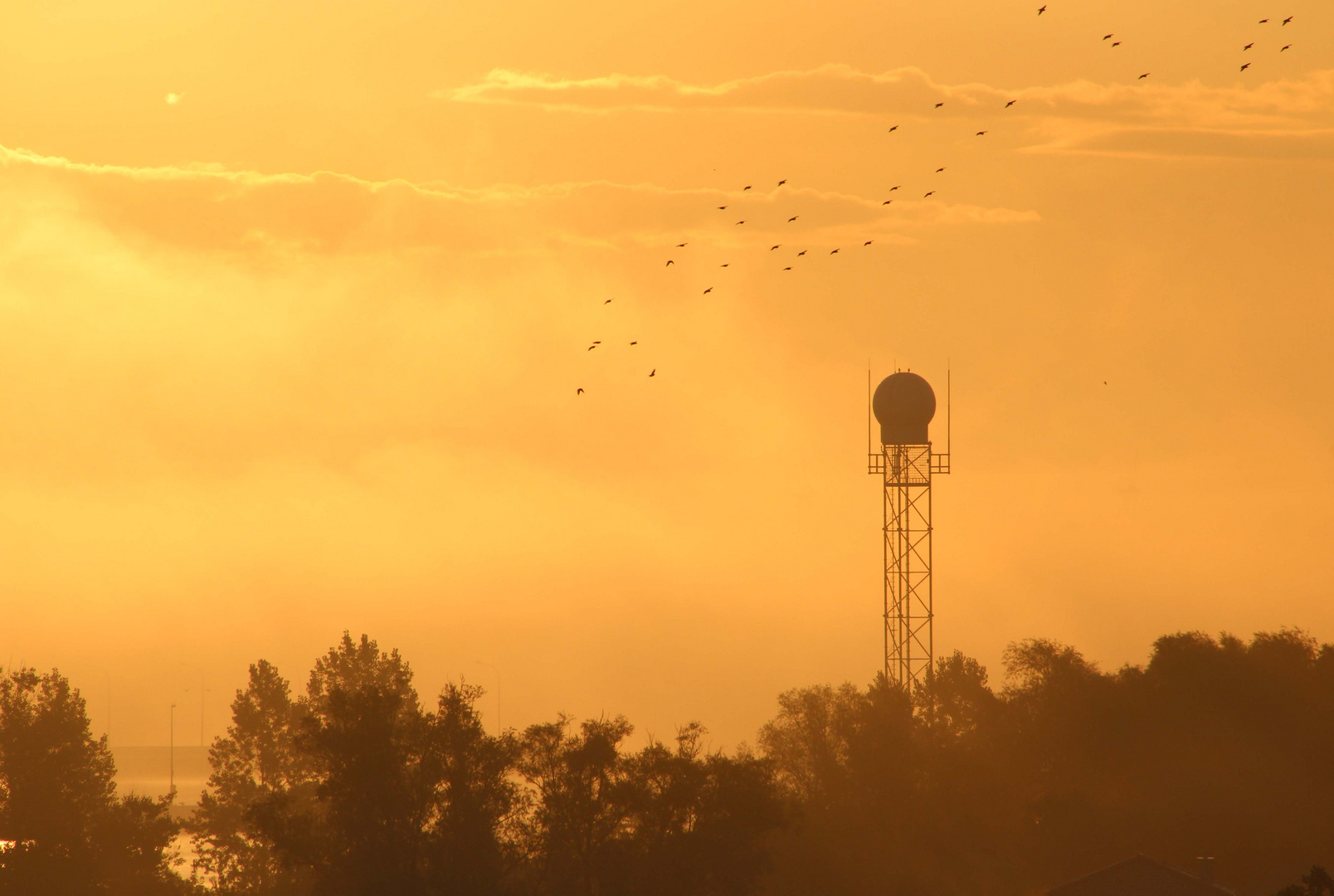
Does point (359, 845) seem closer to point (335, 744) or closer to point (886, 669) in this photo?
point (335, 744)

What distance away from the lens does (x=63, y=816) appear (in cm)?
7519

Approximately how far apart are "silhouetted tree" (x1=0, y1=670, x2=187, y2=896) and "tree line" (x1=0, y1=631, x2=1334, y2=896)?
134 mm

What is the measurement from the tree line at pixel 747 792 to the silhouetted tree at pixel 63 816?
0.13 metres

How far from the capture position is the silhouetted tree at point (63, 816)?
7156cm

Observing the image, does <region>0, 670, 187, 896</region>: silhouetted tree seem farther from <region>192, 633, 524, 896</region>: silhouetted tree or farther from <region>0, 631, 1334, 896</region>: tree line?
<region>192, 633, 524, 896</region>: silhouetted tree

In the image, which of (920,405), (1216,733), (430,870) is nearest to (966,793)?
(1216,733)

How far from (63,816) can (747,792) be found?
35.5 meters

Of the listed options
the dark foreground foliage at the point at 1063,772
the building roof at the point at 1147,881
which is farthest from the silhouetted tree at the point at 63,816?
the building roof at the point at 1147,881

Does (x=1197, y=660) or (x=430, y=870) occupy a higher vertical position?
(x=1197, y=660)

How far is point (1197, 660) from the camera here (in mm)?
92250

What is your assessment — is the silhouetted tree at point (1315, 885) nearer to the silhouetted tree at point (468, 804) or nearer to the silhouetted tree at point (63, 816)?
the silhouetted tree at point (468, 804)

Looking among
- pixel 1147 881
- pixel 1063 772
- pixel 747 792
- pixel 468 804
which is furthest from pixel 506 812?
pixel 1063 772

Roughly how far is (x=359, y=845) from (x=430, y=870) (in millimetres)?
2749

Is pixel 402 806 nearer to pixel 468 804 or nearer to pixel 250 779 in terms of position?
pixel 468 804
